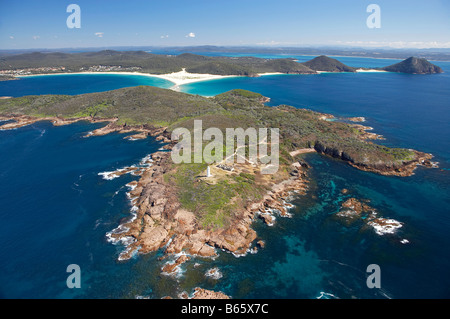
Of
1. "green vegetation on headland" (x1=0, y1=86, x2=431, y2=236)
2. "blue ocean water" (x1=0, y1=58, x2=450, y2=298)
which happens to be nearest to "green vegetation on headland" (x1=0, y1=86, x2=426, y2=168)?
"green vegetation on headland" (x1=0, y1=86, x2=431, y2=236)

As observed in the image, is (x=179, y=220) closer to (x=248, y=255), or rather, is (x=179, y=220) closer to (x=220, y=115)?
(x=248, y=255)

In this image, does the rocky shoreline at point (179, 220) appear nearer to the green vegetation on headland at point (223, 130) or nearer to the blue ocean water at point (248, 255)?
the green vegetation on headland at point (223, 130)

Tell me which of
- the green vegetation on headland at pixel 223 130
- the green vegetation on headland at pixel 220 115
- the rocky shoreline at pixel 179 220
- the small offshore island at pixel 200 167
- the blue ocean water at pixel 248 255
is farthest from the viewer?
the green vegetation on headland at pixel 220 115

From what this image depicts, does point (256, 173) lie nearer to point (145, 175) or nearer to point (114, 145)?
point (145, 175)

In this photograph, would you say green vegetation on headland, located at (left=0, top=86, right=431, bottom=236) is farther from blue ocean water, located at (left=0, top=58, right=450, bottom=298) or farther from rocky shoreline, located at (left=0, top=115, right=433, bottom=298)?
blue ocean water, located at (left=0, top=58, right=450, bottom=298)

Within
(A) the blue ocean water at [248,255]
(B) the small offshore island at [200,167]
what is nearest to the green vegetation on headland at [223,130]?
(B) the small offshore island at [200,167]

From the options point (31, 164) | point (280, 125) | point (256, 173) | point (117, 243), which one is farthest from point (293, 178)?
point (31, 164)

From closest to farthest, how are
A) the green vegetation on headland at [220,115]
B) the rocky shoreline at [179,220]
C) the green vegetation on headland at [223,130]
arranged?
the rocky shoreline at [179,220] < the green vegetation on headland at [223,130] < the green vegetation on headland at [220,115]
